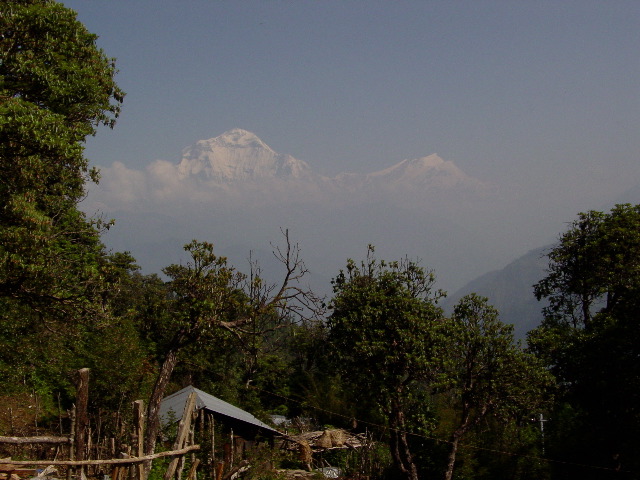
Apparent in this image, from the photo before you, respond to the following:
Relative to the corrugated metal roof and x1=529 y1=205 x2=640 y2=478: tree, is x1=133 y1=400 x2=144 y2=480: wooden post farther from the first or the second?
x1=529 y1=205 x2=640 y2=478: tree

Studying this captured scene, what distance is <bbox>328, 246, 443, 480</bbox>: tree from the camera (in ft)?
59.9

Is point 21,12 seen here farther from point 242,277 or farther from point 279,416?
point 279,416

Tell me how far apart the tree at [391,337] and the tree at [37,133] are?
850cm

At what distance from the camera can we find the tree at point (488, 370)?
18609 millimetres

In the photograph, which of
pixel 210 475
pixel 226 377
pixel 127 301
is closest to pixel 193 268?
pixel 210 475

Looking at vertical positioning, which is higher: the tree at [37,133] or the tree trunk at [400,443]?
the tree at [37,133]

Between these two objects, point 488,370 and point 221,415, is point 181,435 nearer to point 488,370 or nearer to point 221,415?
point 488,370

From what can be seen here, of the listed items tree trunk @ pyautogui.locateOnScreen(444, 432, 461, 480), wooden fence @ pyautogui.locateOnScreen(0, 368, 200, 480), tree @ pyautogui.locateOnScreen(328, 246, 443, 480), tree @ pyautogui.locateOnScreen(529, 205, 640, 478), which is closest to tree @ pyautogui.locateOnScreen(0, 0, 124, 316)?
wooden fence @ pyautogui.locateOnScreen(0, 368, 200, 480)

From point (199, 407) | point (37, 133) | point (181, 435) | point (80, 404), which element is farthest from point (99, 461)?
point (199, 407)

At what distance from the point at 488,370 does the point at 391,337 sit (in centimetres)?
356

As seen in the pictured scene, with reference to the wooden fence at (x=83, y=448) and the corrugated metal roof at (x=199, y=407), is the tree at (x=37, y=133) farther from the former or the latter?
the corrugated metal roof at (x=199, y=407)

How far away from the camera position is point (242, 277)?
15.8 m

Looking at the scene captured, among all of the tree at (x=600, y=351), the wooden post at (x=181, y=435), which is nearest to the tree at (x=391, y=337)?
the tree at (x=600, y=351)

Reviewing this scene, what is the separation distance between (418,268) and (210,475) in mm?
9598
